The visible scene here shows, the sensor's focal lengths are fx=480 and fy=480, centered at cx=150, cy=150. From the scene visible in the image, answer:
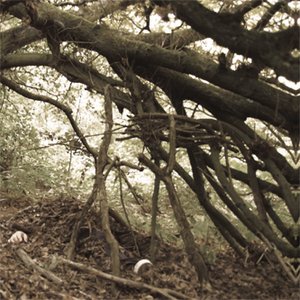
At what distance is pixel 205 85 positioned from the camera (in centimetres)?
470

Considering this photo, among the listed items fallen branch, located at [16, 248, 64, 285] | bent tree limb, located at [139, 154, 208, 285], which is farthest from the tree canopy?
fallen branch, located at [16, 248, 64, 285]

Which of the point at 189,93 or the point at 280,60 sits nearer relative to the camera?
the point at 280,60

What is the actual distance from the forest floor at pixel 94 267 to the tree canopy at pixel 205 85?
25cm

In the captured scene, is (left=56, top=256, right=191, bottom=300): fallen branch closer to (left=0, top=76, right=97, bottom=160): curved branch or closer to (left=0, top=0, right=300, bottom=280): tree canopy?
(left=0, top=0, right=300, bottom=280): tree canopy

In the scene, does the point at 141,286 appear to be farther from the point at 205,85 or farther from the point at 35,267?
the point at 205,85

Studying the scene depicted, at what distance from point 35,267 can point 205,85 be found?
7.57ft

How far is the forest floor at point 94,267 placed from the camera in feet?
12.1

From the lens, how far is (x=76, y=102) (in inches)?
327

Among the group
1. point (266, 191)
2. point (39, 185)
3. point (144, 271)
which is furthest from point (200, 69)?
point (39, 185)

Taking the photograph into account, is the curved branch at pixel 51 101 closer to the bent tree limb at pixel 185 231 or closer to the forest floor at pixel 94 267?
the forest floor at pixel 94 267

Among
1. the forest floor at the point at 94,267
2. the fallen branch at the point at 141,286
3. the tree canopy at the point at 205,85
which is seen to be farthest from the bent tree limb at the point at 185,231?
A: the fallen branch at the point at 141,286

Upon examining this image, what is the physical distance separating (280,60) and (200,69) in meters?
0.91

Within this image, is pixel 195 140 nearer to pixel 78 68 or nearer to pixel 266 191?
pixel 266 191


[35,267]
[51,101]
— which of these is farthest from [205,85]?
[35,267]
